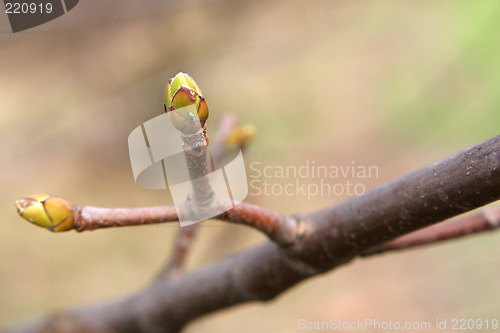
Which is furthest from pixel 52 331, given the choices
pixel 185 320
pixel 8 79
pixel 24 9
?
pixel 8 79

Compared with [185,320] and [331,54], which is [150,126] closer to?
[185,320]

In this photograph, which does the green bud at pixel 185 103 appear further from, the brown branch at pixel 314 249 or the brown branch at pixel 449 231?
the brown branch at pixel 449 231

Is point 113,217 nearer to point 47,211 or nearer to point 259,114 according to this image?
point 47,211

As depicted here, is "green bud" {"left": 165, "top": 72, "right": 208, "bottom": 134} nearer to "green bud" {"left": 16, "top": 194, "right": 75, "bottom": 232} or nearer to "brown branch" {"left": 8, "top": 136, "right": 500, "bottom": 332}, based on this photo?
"green bud" {"left": 16, "top": 194, "right": 75, "bottom": 232}

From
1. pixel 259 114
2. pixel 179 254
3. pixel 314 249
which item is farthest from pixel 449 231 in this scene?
pixel 259 114

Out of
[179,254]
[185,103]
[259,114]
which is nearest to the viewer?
[185,103]

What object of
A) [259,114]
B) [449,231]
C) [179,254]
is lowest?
[259,114]
